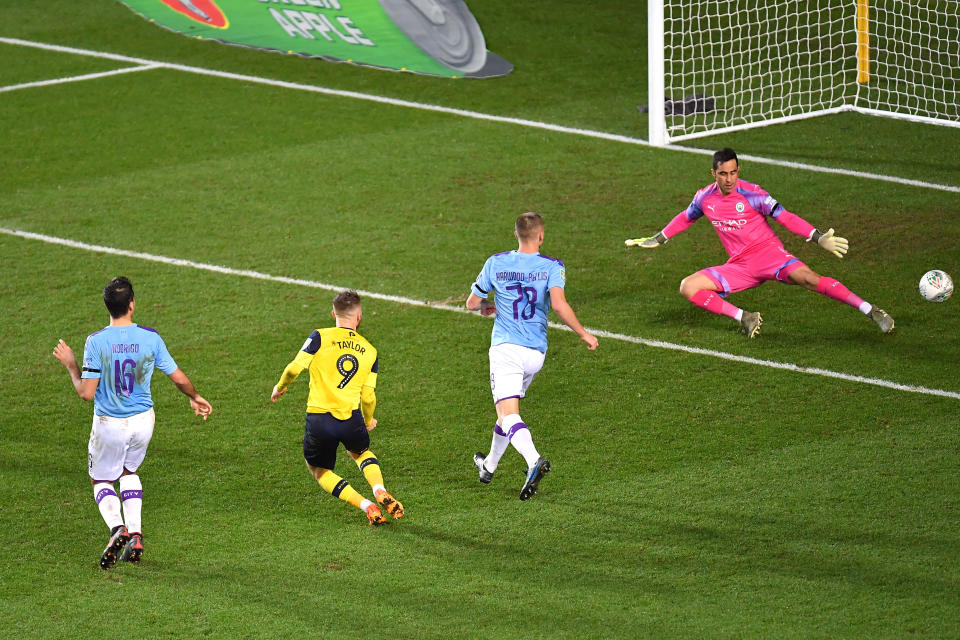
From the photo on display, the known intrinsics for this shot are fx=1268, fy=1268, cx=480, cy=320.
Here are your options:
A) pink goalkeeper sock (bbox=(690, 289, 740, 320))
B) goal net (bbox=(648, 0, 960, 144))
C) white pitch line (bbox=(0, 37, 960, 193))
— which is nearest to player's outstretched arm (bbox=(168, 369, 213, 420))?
pink goalkeeper sock (bbox=(690, 289, 740, 320))

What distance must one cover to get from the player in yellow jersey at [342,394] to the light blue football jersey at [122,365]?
2.53 feet

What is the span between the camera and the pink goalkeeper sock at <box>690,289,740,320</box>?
10797mm

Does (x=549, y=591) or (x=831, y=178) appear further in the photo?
(x=831, y=178)

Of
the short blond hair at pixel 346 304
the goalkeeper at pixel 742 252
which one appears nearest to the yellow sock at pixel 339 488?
the short blond hair at pixel 346 304

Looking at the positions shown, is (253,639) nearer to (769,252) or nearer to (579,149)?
(769,252)

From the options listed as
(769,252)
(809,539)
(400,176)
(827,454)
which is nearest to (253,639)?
(809,539)

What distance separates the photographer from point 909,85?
18062 mm

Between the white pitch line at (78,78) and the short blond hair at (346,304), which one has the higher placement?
the white pitch line at (78,78)

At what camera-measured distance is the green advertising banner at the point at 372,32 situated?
19469mm

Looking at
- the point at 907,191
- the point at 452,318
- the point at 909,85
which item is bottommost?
the point at 452,318

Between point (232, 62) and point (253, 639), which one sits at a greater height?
point (232, 62)

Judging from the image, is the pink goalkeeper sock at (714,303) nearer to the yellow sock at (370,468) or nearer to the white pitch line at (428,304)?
the white pitch line at (428,304)

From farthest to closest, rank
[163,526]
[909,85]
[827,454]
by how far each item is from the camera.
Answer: [909,85] < [827,454] < [163,526]

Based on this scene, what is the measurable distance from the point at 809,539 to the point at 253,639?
3253 mm
